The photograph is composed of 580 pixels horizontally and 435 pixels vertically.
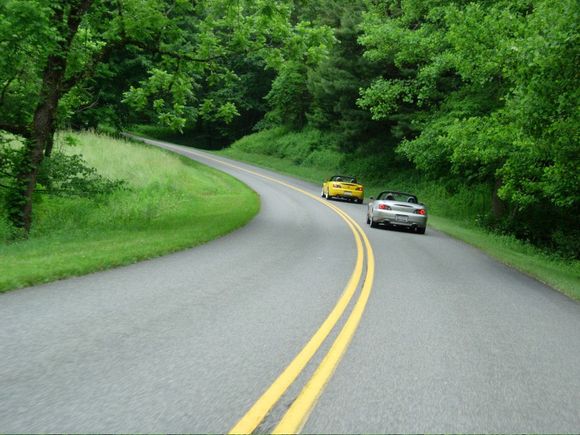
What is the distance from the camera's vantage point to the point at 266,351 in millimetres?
5172

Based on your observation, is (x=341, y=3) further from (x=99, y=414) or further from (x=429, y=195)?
(x=99, y=414)

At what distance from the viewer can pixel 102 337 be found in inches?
206

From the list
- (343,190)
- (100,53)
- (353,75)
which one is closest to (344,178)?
(343,190)

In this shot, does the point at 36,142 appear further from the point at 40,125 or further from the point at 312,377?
the point at 312,377

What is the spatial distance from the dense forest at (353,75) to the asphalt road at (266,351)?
514 cm

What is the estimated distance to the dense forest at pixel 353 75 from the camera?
1188cm

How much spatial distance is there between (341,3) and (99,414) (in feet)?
145

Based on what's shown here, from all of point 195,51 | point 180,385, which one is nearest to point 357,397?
point 180,385

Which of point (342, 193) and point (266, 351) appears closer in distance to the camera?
point (266, 351)

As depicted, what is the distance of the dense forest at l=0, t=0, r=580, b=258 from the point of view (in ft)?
39.0

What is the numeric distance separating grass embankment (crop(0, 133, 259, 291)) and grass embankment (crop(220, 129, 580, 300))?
8.20 meters

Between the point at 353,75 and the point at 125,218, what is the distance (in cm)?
2342

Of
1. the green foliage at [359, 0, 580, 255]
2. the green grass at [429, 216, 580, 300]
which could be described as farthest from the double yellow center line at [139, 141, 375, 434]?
the green foliage at [359, 0, 580, 255]

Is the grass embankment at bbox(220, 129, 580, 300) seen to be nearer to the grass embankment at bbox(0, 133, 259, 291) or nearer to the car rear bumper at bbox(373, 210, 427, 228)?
the car rear bumper at bbox(373, 210, 427, 228)
